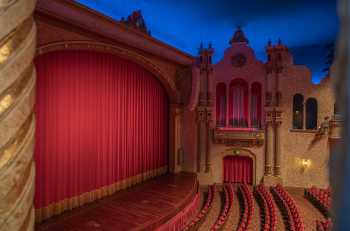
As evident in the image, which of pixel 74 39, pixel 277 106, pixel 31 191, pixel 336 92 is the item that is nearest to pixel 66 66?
pixel 74 39

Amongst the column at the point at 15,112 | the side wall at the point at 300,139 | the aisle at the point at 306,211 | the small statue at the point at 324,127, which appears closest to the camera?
the column at the point at 15,112

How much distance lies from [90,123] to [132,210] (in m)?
2.62

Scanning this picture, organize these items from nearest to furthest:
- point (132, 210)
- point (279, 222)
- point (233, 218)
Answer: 1. point (132, 210)
2. point (279, 222)
3. point (233, 218)

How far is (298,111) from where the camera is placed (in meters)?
9.41

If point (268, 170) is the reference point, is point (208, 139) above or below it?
above

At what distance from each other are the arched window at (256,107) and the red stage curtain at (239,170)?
5.03 feet

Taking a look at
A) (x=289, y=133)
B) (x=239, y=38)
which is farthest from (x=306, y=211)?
(x=239, y=38)

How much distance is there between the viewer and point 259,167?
9688 millimetres

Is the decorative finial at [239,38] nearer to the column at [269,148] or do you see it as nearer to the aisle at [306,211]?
the column at [269,148]

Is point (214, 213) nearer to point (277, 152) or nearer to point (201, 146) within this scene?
point (201, 146)

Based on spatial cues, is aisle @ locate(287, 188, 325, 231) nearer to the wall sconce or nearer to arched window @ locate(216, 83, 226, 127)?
the wall sconce

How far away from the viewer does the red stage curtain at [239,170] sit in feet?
32.4

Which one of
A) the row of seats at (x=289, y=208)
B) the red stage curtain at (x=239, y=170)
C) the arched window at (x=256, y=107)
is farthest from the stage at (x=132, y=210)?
the arched window at (x=256, y=107)

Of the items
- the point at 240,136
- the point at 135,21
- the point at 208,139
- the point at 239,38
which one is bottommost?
the point at 208,139
